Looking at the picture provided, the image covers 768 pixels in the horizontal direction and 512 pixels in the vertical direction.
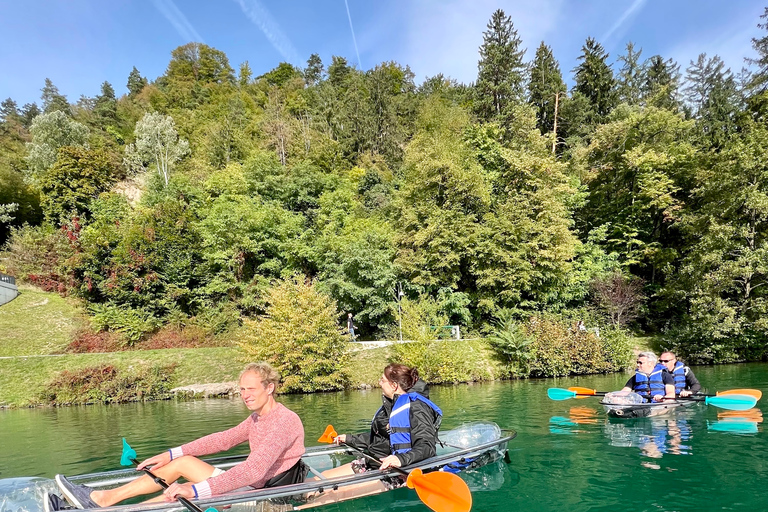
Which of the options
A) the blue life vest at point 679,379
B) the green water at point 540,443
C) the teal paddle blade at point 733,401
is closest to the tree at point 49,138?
the green water at point 540,443

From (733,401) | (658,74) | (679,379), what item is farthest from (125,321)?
(658,74)

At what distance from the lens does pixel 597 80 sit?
39.0 meters

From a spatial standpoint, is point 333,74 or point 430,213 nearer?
point 430,213

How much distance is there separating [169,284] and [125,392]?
8.70 meters

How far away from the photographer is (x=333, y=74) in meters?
57.4

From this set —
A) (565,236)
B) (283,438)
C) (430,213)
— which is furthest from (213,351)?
(565,236)

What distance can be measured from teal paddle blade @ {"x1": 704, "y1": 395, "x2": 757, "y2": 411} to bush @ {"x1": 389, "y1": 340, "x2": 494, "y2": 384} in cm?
959

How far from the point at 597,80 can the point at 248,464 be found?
1723 inches

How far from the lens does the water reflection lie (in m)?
8.64

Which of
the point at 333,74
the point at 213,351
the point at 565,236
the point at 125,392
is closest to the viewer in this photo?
the point at 125,392

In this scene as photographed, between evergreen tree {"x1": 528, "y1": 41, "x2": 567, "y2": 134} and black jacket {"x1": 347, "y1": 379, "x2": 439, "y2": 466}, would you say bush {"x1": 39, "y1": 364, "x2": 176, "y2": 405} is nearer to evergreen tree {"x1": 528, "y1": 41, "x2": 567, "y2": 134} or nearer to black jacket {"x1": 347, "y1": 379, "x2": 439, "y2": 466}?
black jacket {"x1": 347, "y1": 379, "x2": 439, "y2": 466}

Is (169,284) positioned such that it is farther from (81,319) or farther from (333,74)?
(333,74)

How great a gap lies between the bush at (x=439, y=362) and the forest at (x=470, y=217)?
1786 millimetres

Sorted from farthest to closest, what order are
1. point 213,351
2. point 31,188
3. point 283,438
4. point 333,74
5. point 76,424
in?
point 333,74 < point 31,188 < point 213,351 < point 76,424 < point 283,438
